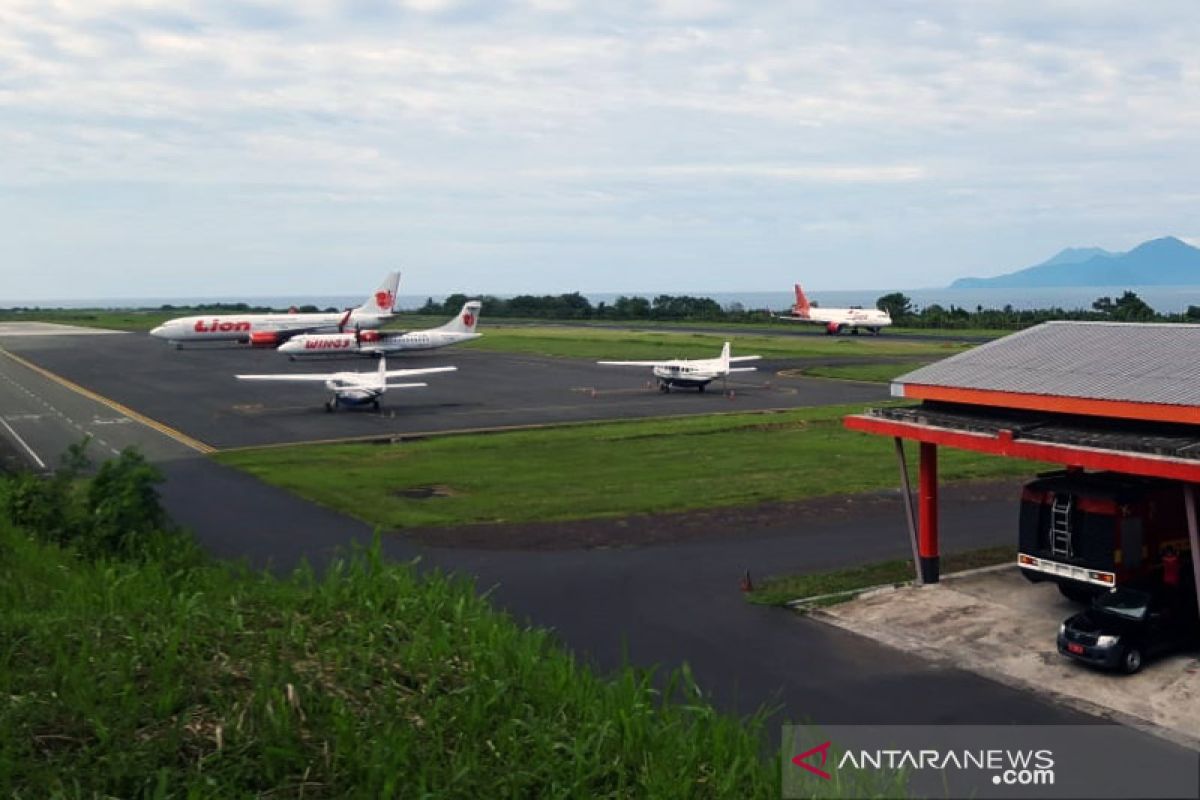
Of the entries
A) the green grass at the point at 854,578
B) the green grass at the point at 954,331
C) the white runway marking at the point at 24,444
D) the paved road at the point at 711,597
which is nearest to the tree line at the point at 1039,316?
the green grass at the point at 954,331

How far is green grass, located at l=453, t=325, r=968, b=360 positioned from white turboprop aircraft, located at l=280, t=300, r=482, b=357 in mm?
10760

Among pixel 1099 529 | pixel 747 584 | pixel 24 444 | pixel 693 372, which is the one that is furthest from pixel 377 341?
pixel 1099 529

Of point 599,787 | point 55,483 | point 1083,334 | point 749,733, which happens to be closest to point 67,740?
point 599,787

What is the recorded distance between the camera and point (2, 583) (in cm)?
1443

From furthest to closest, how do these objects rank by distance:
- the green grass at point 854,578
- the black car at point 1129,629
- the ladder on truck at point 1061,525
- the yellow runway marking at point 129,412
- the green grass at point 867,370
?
the green grass at point 867,370 → the yellow runway marking at point 129,412 → the green grass at point 854,578 → the ladder on truck at point 1061,525 → the black car at point 1129,629

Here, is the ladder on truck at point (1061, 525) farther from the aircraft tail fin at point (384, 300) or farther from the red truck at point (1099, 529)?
the aircraft tail fin at point (384, 300)

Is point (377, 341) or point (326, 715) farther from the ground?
point (377, 341)

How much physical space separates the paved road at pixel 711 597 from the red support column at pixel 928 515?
2.97m

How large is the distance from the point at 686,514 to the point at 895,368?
2322 inches

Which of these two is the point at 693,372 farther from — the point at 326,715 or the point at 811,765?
the point at 326,715

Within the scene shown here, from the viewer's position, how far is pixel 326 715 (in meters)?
9.44

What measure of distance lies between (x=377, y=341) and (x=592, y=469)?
62.3 meters

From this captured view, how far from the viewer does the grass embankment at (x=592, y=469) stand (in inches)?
1531

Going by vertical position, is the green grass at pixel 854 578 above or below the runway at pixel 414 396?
below
